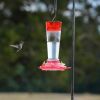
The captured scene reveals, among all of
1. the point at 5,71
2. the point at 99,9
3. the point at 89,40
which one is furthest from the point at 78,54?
the point at 5,71

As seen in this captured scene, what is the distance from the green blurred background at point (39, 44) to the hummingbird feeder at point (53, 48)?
240 inches

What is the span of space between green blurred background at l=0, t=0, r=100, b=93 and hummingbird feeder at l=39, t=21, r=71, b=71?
609cm

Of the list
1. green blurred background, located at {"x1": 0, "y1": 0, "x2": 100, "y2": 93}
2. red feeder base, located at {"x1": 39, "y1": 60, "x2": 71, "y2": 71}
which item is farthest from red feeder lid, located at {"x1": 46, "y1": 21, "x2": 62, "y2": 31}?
green blurred background, located at {"x1": 0, "y1": 0, "x2": 100, "y2": 93}

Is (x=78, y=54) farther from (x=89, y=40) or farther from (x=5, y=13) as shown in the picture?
(x=5, y=13)

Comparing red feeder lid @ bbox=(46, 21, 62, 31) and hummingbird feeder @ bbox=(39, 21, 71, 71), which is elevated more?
red feeder lid @ bbox=(46, 21, 62, 31)

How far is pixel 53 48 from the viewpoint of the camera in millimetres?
2811

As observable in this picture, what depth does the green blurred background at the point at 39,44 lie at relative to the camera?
948 centimetres

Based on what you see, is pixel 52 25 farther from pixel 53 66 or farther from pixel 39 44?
pixel 39 44

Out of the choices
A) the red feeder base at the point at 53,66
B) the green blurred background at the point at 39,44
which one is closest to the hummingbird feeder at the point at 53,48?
the red feeder base at the point at 53,66

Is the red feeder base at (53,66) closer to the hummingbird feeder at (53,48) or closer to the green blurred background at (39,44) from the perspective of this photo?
the hummingbird feeder at (53,48)

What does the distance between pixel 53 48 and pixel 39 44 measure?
683 cm

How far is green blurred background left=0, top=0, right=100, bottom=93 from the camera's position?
9477mm

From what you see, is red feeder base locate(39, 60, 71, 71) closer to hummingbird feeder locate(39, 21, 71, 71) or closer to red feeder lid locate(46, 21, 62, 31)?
hummingbird feeder locate(39, 21, 71, 71)

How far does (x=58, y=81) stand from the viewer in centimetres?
1077
